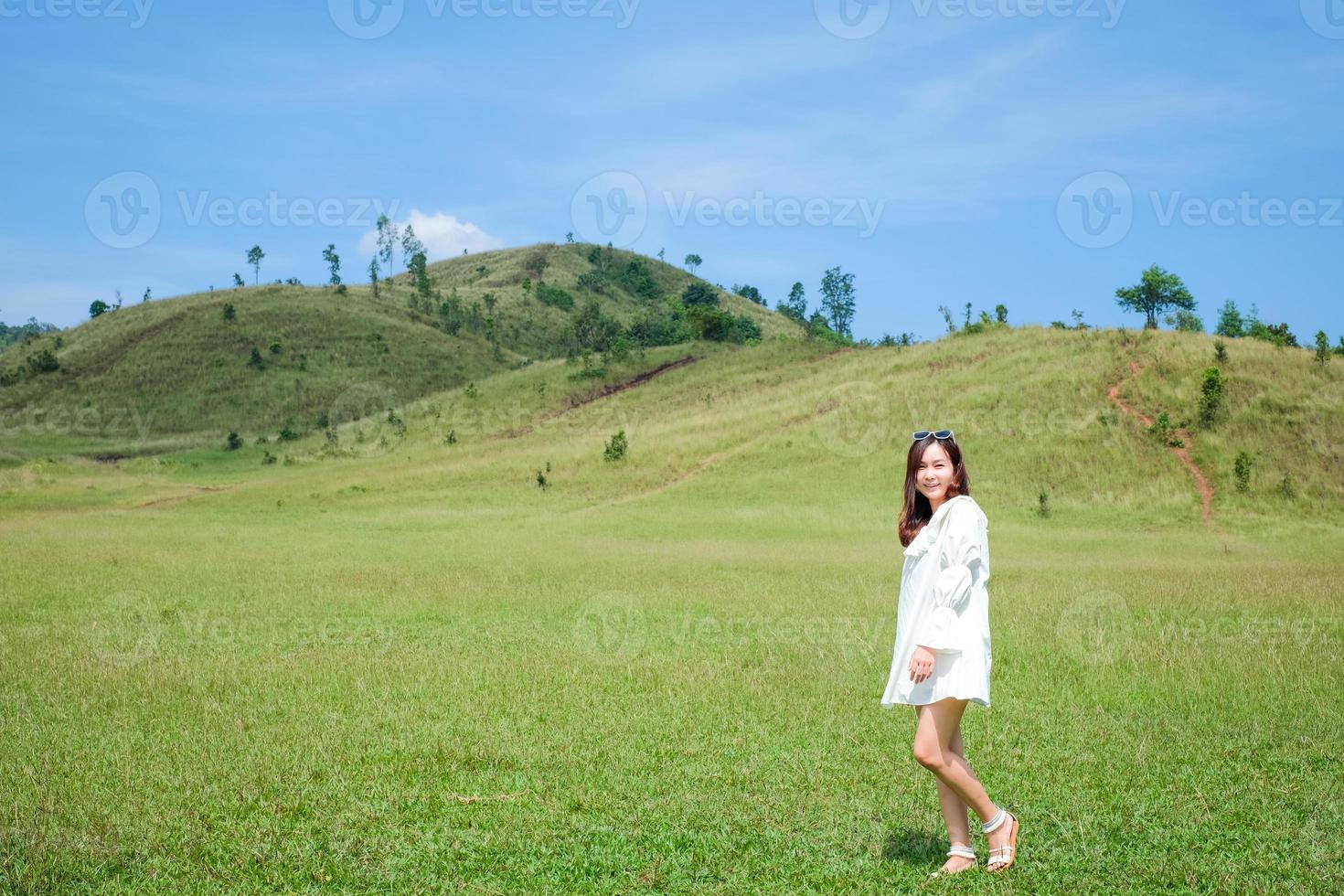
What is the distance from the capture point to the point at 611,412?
253 feet

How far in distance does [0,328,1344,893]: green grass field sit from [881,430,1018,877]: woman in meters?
0.44

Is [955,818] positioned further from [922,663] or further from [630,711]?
[630,711]

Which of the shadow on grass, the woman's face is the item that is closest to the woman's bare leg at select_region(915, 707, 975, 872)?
the shadow on grass

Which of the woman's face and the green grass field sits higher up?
the woman's face

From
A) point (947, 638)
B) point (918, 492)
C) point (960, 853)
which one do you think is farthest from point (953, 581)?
point (960, 853)

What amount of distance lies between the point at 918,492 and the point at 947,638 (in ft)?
3.74

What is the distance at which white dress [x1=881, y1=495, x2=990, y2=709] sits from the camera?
6.48m

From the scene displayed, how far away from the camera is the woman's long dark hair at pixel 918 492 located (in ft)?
22.8

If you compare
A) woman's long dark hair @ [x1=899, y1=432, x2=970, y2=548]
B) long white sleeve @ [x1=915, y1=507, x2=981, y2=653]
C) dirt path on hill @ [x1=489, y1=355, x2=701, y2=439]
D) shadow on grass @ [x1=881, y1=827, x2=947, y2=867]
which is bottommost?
shadow on grass @ [x1=881, y1=827, x2=947, y2=867]

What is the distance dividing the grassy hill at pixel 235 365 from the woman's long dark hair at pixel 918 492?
85924 millimetres

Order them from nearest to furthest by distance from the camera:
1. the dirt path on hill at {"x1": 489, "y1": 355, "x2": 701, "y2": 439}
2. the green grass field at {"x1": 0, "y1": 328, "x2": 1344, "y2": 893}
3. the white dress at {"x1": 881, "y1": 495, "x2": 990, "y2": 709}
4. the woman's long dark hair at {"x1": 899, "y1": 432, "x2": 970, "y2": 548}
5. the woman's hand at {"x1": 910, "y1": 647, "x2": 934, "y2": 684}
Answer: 1. the woman's hand at {"x1": 910, "y1": 647, "x2": 934, "y2": 684}
2. the white dress at {"x1": 881, "y1": 495, "x2": 990, "y2": 709}
3. the woman's long dark hair at {"x1": 899, "y1": 432, "x2": 970, "y2": 548}
4. the green grass field at {"x1": 0, "y1": 328, "x2": 1344, "y2": 893}
5. the dirt path on hill at {"x1": 489, "y1": 355, "x2": 701, "y2": 439}

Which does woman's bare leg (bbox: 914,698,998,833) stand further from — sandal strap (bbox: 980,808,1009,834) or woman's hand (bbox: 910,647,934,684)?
woman's hand (bbox: 910,647,934,684)

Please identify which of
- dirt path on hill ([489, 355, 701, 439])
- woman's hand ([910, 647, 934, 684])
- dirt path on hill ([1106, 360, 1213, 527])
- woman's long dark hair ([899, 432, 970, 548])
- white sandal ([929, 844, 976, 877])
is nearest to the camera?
woman's hand ([910, 647, 934, 684])

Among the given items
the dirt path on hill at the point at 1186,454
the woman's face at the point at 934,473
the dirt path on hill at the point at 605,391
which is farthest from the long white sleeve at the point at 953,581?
the dirt path on hill at the point at 605,391
